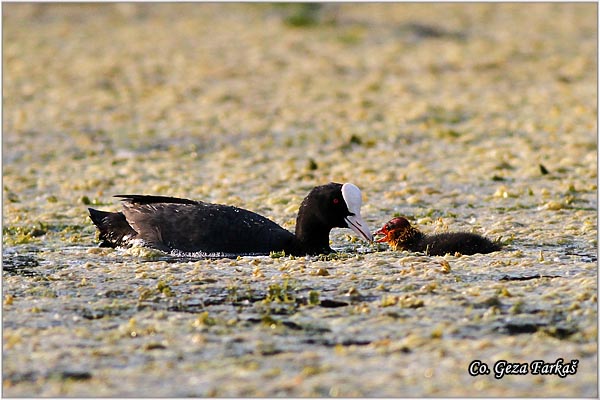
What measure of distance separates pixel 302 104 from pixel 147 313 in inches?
412

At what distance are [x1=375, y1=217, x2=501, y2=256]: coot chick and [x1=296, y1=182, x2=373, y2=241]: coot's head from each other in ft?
0.82

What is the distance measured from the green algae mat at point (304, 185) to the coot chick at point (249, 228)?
0.18 metres

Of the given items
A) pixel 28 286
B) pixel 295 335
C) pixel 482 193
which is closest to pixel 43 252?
pixel 28 286

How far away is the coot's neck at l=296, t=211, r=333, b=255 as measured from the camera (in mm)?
8680

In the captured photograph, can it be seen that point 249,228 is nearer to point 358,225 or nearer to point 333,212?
point 333,212

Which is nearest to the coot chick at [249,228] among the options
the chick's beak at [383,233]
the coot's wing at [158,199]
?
the coot's wing at [158,199]

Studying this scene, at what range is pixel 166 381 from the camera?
5.64 metres

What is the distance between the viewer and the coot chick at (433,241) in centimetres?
862

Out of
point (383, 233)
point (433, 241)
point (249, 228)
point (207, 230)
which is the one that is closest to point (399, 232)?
point (383, 233)

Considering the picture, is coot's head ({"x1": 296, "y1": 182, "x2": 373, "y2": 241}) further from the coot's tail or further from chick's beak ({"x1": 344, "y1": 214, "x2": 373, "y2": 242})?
the coot's tail

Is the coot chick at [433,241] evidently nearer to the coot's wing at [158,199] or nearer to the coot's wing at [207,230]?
the coot's wing at [207,230]

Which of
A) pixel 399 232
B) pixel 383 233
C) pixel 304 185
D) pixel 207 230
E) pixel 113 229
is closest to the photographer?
pixel 207 230

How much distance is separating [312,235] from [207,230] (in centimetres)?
84

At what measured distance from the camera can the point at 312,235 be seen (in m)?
8.70
